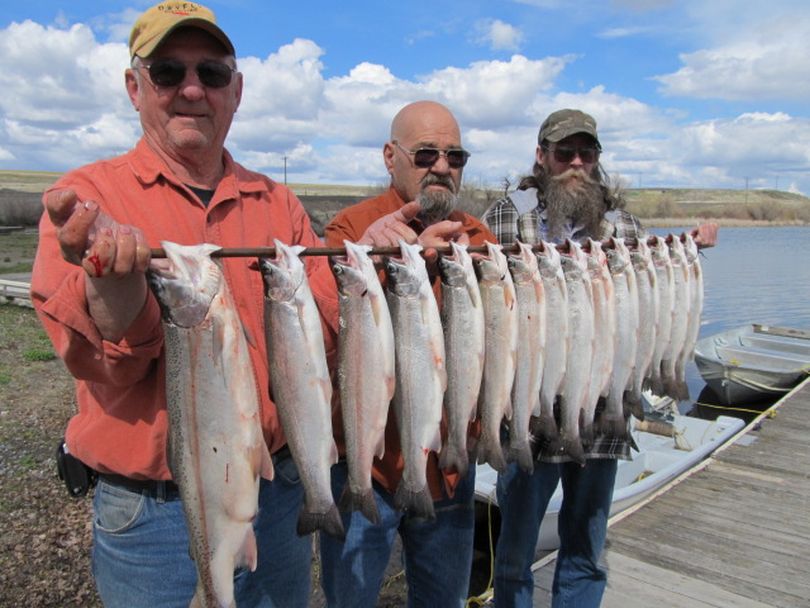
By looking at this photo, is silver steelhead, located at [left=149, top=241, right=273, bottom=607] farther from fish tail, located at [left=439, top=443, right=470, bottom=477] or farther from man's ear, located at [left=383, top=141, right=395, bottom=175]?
man's ear, located at [left=383, top=141, right=395, bottom=175]

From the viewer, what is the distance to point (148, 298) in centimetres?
225

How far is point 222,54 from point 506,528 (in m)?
3.07

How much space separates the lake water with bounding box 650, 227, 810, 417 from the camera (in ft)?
77.2

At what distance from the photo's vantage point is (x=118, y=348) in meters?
2.27

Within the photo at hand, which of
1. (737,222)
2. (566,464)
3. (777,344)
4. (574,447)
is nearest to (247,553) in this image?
(574,447)

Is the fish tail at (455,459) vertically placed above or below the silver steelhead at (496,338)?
below

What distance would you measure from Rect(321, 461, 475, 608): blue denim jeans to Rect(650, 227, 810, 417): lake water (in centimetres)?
1242

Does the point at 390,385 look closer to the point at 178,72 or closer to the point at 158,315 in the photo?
the point at 158,315

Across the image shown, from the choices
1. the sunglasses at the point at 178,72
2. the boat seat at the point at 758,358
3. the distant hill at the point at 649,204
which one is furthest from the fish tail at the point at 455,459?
the distant hill at the point at 649,204

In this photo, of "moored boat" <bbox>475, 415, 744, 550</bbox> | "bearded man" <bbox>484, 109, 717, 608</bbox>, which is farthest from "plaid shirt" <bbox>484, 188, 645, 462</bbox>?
"moored boat" <bbox>475, 415, 744, 550</bbox>

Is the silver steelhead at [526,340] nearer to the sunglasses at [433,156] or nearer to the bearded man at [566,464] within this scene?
the sunglasses at [433,156]

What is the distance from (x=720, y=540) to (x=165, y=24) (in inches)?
248

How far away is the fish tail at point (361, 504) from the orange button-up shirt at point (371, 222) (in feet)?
1.22

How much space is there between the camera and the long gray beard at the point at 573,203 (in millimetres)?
4031
